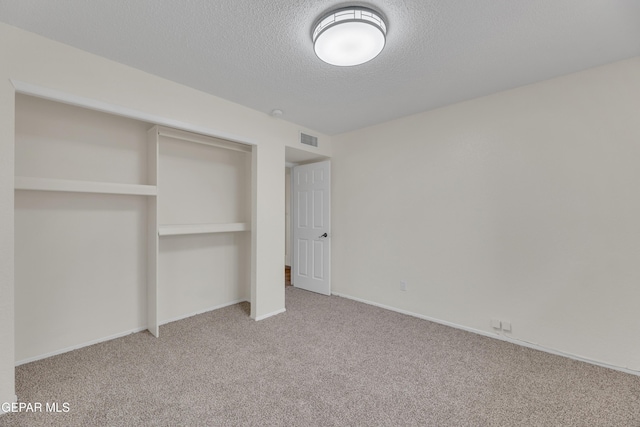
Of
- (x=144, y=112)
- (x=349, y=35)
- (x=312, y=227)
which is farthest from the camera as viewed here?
(x=312, y=227)

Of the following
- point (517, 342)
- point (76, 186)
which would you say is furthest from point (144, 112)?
point (517, 342)

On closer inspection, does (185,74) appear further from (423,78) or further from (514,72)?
(514,72)

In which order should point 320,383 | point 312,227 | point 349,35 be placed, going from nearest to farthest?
point 349,35 → point 320,383 → point 312,227

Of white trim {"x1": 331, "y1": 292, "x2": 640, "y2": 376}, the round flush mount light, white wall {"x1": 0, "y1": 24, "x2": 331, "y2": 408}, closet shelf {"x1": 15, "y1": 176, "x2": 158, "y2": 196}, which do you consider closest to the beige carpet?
white trim {"x1": 331, "y1": 292, "x2": 640, "y2": 376}

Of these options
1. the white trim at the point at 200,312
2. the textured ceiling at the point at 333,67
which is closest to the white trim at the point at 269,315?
the white trim at the point at 200,312

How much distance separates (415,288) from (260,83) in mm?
2885

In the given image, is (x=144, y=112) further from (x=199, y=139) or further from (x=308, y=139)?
(x=308, y=139)

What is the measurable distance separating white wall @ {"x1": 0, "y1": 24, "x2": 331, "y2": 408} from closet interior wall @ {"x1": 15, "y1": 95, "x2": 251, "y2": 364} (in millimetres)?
295

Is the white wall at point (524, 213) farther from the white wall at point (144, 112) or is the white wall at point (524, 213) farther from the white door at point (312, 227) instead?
the white wall at point (144, 112)

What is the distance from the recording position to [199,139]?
3.01 m

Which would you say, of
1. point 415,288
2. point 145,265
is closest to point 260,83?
point 145,265

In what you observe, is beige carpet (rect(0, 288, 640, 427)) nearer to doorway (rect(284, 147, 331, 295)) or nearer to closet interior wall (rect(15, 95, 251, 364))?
closet interior wall (rect(15, 95, 251, 364))

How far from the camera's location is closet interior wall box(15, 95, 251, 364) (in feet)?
7.46

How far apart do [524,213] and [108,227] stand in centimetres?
402
